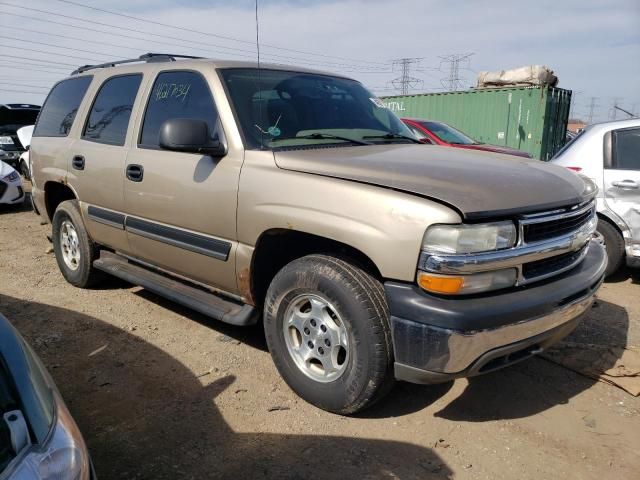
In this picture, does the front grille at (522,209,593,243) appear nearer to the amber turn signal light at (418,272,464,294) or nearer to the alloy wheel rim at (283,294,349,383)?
the amber turn signal light at (418,272,464,294)

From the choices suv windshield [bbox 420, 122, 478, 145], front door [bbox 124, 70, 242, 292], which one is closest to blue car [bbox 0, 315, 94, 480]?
front door [bbox 124, 70, 242, 292]

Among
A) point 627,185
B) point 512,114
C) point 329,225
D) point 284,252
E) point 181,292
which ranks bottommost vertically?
point 181,292

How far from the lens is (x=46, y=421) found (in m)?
1.60

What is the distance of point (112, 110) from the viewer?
4363 millimetres

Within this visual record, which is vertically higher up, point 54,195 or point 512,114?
point 512,114

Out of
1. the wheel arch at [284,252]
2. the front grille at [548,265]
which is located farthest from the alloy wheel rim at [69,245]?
the front grille at [548,265]

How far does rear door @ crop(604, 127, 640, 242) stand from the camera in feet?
16.6

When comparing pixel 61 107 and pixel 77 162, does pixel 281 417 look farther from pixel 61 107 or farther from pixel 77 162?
pixel 61 107

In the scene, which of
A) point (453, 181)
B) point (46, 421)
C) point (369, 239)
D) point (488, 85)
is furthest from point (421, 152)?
point (488, 85)

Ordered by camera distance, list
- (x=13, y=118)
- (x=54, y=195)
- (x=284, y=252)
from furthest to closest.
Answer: (x=13, y=118), (x=54, y=195), (x=284, y=252)

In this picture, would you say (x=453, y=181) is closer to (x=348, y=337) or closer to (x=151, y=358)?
(x=348, y=337)

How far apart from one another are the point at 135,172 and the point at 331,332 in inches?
78.4

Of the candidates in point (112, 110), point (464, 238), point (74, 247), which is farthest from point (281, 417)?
point (74, 247)

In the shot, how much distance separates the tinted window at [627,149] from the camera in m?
5.17
